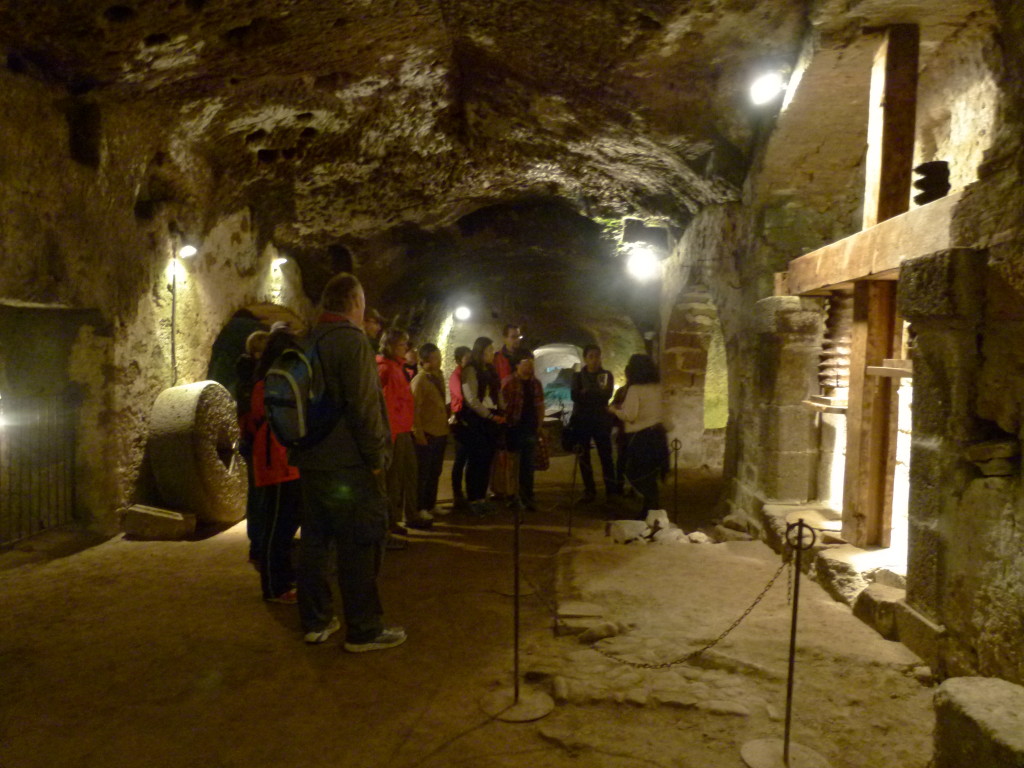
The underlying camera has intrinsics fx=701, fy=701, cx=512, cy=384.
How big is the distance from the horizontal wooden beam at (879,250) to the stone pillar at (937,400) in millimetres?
221

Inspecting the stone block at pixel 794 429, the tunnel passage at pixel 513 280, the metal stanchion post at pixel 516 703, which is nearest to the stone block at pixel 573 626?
the metal stanchion post at pixel 516 703

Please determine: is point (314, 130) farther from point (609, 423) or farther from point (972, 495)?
point (972, 495)

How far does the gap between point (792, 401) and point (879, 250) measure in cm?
210

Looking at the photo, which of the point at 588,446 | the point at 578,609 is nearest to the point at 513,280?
the point at 588,446

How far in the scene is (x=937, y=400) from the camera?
9.55 ft

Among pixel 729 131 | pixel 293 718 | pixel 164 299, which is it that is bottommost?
pixel 293 718

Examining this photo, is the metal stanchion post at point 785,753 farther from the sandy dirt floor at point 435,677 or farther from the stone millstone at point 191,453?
the stone millstone at point 191,453

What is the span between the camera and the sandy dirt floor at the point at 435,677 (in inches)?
92.7

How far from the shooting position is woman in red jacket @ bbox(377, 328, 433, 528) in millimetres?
4992

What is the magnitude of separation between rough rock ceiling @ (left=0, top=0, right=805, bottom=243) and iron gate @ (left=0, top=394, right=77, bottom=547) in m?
2.10

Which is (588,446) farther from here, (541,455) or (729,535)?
(729,535)

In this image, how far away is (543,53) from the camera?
5.74 meters

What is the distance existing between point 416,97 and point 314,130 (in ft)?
3.25

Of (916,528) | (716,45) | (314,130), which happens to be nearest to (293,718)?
(916,528)
